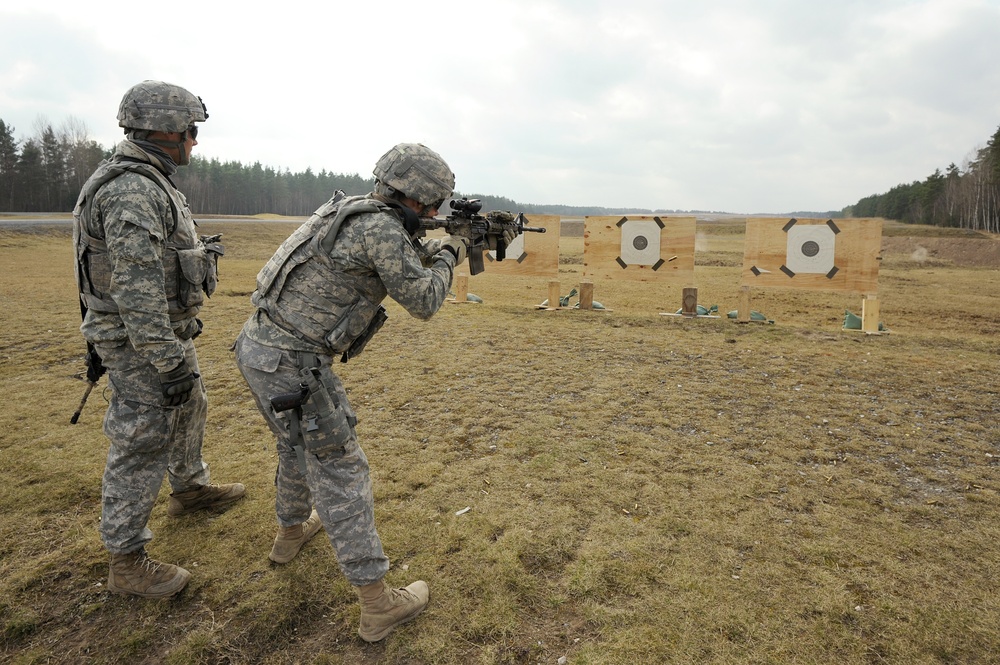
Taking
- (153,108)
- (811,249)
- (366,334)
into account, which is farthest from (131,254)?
(811,249)

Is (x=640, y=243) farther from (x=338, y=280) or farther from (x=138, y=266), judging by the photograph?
(x=138, y=266)

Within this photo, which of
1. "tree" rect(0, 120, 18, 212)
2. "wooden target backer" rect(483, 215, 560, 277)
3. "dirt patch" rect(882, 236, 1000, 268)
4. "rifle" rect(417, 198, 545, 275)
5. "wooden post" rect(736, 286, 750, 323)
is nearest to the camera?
"rifle" rect(417, 198, 545, 275)

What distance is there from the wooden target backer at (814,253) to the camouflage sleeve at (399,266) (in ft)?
28.1

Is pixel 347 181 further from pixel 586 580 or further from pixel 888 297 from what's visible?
pixel 586 580

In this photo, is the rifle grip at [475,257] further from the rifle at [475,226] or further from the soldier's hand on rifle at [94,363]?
the soldier's hand on rifle at [94,363]

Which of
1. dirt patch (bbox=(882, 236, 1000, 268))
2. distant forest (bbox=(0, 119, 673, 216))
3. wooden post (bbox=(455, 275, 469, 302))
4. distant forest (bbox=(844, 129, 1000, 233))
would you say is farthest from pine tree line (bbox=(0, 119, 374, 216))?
distant forest (bbox=(844, 129, 1000, 233))

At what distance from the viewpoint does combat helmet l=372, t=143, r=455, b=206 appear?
2.44 m

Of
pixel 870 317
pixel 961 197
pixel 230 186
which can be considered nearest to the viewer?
pixel 870 317

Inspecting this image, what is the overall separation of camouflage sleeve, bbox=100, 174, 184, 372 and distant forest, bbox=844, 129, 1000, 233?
5352cm

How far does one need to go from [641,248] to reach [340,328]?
9.17 m

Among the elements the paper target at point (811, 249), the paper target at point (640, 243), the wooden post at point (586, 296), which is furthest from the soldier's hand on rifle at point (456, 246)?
the paper target at point (811, 249)

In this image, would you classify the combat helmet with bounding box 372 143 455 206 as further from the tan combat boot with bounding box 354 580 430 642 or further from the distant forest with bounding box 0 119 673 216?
the distant forest with bounding box 0 119 673 216

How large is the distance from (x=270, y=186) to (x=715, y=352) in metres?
78.3

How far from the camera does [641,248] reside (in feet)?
35.1
